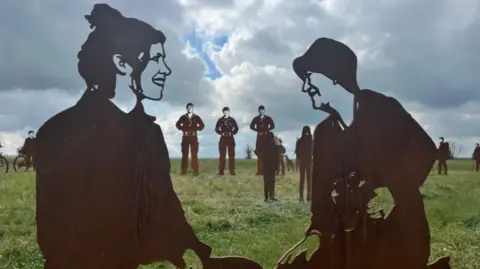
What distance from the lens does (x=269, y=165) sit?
1010 cm

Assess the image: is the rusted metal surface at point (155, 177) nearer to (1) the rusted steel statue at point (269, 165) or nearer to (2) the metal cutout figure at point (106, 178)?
(2) the metal cutout figure at point (106, 178)

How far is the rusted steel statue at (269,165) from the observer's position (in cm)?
997

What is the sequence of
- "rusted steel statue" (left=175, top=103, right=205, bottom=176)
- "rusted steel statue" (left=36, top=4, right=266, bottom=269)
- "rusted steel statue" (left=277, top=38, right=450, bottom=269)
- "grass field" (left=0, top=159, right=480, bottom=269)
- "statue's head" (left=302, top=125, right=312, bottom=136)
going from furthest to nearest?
"rusted steel statue" (left=175, top=103, right=205, bottom=176) < "statue's head" (left=302, top=125, right=312, bottom=136) < "grass field" (left=0, top=159, right=480, bottom=269) < "rusted steel statue" (left=277, top=38, right=450, bottom=269) < "rusted steel statue" (left=36, top=4, right=266, bottom=269)

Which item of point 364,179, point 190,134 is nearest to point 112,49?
point 364,179

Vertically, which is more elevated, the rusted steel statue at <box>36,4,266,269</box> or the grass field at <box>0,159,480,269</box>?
the rusted steel statue at <box>36,4,266,269</box>

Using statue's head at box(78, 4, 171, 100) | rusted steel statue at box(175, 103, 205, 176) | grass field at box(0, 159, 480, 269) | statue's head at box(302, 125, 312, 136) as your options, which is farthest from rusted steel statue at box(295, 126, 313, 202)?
statue's head at box(78, 4, 171, 100)

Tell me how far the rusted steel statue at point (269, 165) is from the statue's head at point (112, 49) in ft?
21.3

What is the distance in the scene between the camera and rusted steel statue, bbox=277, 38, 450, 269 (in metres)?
3.49

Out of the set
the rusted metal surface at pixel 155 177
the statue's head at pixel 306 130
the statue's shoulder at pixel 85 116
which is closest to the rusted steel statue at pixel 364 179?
the rusted metal surface at pixel 155 177

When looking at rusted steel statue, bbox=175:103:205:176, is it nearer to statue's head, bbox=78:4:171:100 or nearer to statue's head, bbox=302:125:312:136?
statue's head, bbox=302:125:312:136

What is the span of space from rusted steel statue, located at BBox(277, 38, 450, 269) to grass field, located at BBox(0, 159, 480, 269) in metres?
1.75

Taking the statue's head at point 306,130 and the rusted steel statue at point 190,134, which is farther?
the rusted steel statue at point 190,134

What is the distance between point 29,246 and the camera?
566 centimetres

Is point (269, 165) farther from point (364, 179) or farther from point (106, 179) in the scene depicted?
point (106, 179)
